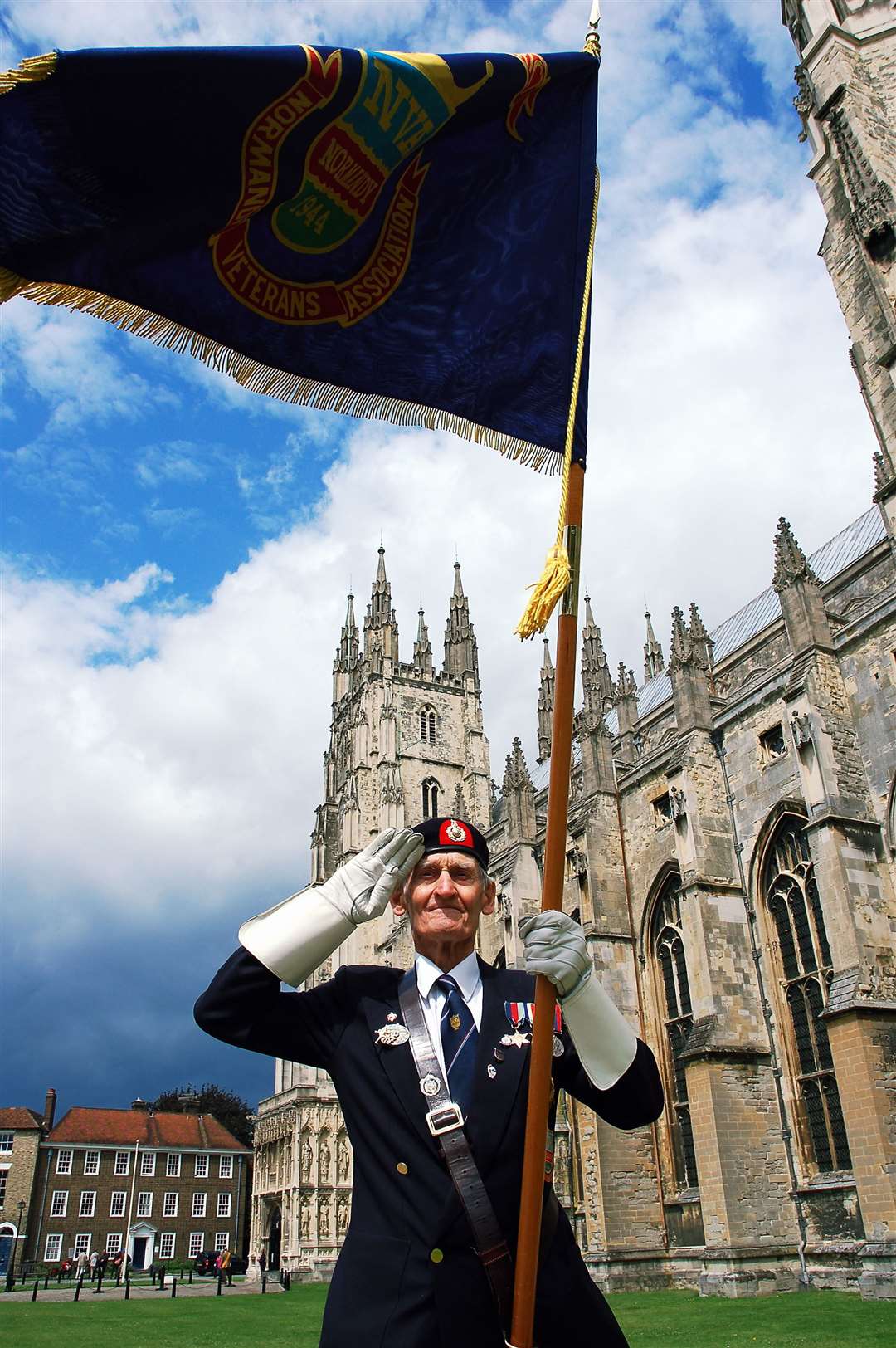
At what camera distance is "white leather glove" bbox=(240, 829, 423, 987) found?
8.64ft

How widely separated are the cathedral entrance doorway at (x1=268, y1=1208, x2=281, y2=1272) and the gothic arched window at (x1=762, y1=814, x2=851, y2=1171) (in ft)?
110

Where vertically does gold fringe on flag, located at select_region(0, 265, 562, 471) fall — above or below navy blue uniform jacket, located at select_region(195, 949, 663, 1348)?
above

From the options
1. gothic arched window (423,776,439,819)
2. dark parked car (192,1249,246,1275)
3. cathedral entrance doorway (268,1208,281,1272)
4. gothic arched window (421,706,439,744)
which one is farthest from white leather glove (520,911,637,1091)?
gothic arched window (421,706,439,744)

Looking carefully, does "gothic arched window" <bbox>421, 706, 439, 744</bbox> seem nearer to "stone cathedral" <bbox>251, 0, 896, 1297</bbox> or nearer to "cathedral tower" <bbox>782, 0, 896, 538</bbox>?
"stone cathedral" <bbox>251, 0, 896, 1297</bbox>

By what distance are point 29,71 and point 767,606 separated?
3569cm

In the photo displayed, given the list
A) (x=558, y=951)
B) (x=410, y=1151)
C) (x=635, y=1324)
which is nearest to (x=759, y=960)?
(x=635, y=1324)

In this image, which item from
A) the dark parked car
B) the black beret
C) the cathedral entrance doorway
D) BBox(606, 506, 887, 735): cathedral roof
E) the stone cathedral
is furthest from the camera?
the cathedral entrance doorway

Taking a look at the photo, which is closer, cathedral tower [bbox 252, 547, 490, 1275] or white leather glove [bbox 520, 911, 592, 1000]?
white leather glove [bbox 520, 911, 592, 1000]

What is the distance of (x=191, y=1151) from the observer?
2036 inches

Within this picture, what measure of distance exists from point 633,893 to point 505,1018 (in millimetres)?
22638

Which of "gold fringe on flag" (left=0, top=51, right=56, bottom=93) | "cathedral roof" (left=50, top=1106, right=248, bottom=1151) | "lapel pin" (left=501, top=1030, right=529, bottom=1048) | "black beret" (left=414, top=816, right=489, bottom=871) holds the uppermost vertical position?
"gold fringe on flag" (left=0, top=51, right=56, bottom=93)

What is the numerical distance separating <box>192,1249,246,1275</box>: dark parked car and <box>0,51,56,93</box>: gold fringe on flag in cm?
4741

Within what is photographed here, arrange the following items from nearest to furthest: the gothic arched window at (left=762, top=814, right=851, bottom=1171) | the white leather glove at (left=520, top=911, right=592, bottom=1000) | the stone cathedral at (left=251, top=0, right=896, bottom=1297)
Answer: the white leather glove at (left=520, top=911, right=592, bottom=1000)
the stone cathedral at (left=251, top=0, right=896, bottom=1297)
the gothic arched window at (left=762, top=814, right=851, bottom=1171)

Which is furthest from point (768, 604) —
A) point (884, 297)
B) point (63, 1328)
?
point (63, 1328)
